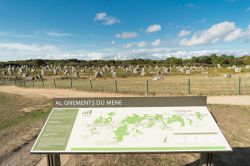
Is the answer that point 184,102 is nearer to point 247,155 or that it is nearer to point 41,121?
point 247,155

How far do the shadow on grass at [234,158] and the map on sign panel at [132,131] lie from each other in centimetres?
207

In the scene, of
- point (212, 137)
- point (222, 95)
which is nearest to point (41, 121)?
point (212, 137)

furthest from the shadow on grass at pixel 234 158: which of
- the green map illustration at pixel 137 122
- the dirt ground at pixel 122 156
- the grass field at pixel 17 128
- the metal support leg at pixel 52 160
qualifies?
the grass field at pixel 17 128

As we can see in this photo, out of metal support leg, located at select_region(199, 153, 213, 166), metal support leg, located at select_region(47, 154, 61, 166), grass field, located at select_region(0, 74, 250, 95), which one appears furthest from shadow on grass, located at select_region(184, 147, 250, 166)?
grass field, located at select_region(0, 74, 250, 95)

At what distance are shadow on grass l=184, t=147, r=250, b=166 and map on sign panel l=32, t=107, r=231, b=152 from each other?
2.07 meters

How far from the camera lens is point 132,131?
14.0 ft

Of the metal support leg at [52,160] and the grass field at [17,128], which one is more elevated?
the metal support leg at [52,160]

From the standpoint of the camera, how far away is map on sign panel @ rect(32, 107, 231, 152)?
12.8 feet

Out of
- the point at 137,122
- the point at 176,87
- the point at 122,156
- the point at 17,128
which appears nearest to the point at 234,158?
the point at 122,156

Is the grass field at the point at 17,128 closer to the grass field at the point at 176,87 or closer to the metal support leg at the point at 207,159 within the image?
the metal support leg at the point at 207,159

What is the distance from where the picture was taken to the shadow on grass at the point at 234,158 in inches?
227

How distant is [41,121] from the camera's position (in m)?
10.3

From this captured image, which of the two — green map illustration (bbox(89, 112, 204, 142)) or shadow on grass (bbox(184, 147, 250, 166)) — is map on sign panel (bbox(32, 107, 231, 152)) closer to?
green map illustration (bbox(89, 112, 204, 142))

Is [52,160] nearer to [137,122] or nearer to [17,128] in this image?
[137,122]
